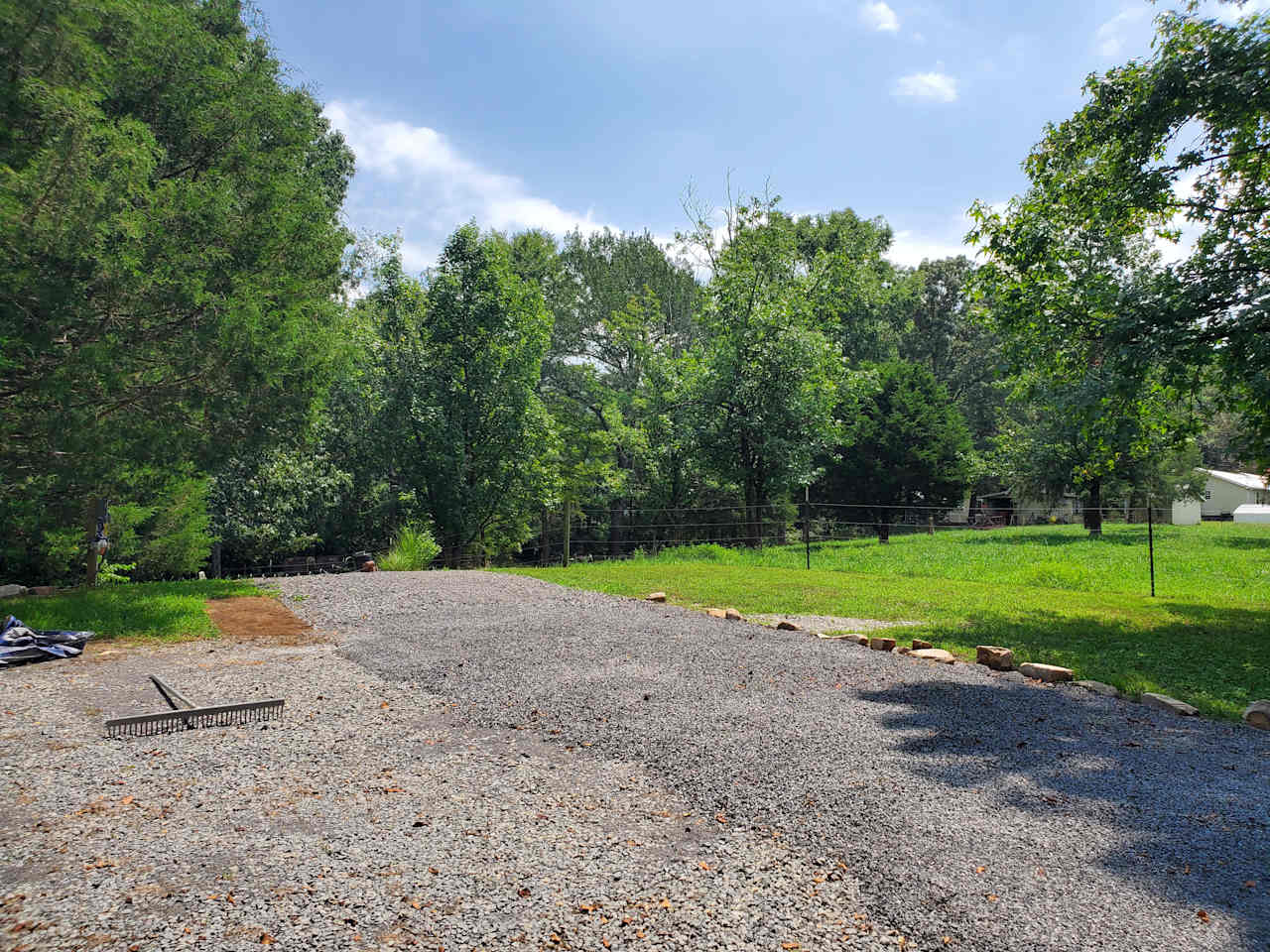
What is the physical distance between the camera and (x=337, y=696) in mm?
5238

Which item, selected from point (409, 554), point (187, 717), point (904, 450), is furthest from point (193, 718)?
point (904, 450)

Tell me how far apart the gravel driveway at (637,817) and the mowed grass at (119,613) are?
2.15 metres

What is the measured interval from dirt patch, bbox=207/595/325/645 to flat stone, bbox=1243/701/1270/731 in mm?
7378

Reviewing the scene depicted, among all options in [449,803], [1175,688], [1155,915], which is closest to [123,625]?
[449,803]

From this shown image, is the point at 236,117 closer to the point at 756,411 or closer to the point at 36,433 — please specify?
the point at 36,433

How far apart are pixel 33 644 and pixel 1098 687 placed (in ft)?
27.7

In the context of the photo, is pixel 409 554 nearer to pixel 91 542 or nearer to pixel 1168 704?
pixel 91 542

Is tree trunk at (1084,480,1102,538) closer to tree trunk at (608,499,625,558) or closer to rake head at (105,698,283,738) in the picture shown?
tree trunk at (608,499,625,558)

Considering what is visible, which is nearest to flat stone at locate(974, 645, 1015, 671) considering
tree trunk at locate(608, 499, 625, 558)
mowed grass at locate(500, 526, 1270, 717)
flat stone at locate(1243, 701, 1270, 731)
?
mowed grass at locate(500, 526, 1270, 717)

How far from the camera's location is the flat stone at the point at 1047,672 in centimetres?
555

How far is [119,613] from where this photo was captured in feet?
26.3

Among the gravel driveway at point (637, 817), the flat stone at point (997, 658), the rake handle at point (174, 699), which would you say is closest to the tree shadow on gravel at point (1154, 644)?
the flat stone at point (997, 658)

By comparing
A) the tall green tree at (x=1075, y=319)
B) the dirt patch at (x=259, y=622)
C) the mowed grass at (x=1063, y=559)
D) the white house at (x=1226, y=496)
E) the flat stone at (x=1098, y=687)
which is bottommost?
the dirt patch at (x=259, y=622)

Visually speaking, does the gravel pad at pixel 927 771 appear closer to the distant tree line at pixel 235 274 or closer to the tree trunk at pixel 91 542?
the distant tree line at pixel 235 274
